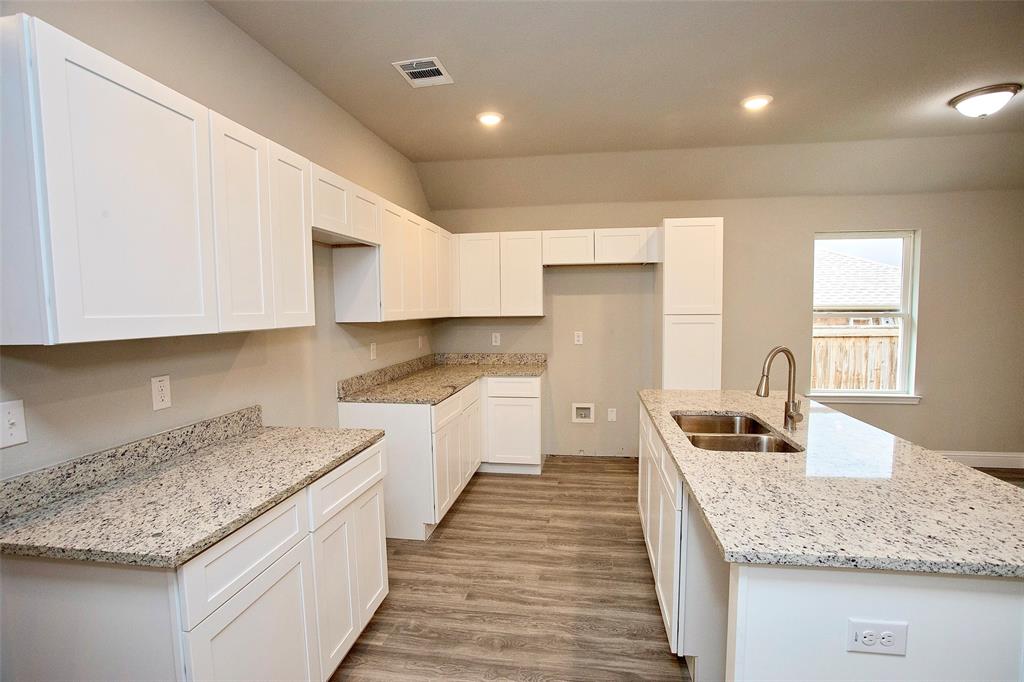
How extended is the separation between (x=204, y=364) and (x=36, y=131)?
1000 mm

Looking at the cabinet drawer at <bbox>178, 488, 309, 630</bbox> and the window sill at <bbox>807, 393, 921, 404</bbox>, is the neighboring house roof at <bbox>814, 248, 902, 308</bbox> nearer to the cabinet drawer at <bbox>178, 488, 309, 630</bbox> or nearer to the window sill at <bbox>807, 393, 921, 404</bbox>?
the window sill at <bbox>807, 393, 921, 404</bbox>

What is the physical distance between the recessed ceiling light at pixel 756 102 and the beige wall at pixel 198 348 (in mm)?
2485

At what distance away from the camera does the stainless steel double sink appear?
6.59 feet

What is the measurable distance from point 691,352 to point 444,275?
7.01ft

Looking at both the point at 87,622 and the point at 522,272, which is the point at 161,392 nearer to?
the point at 87,622

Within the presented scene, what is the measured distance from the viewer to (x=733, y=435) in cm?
213

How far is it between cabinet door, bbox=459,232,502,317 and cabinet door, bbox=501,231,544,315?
0.22 ft

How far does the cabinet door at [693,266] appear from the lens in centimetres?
346

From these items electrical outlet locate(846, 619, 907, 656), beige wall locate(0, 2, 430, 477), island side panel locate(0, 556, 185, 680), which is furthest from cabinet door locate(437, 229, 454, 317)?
electrical outlet locate(846, 619, 907, 656)

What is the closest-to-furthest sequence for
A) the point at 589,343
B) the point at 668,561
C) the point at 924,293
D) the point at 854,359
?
the point at 668,561 < the point at 924,293 < the point at 854,359 < the point at 589,343

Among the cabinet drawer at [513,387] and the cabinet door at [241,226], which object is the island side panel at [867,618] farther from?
the cabinet drawer at [513,387]

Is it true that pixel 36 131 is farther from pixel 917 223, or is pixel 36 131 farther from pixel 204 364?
pixel 917 223

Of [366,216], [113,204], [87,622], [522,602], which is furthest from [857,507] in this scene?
[366,216]

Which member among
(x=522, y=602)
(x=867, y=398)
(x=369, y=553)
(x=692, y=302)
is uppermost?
(x=692, y=302)
